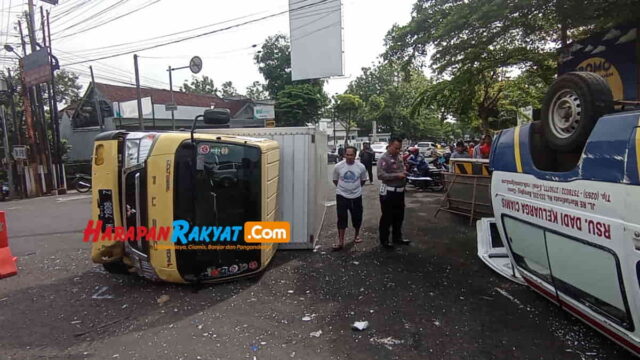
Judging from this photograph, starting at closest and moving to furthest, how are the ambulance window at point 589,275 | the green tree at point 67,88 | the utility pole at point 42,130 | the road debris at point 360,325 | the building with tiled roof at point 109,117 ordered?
1. the ambulance window at point 589,275
2. the road debris at point 360,325
3. the utility pole at point 42,130
4. the building with tiled roof at point 109,117
5. the green tree at point 67,88

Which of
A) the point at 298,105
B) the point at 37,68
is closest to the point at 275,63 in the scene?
the point at 298,105

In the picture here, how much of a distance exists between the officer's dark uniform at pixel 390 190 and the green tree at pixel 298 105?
23.4 m

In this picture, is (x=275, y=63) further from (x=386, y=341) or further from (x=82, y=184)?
(x=386, y=341)

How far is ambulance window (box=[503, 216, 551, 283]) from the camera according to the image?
10.1ft

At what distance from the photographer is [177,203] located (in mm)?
3791

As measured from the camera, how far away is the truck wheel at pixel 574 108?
2.53 m

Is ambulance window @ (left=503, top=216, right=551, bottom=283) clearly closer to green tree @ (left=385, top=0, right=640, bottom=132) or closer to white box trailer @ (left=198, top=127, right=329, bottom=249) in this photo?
white box trailer @ (left=198, top=127, right=329, bottom=249)

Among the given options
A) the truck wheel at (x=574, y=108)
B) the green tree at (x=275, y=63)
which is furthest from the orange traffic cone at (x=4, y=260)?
the green tree at (x=275, y=63)

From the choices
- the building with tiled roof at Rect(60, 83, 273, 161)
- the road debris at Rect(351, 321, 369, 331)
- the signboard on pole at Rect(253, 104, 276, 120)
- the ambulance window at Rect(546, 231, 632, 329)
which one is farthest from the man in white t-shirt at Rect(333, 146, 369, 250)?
the signboard on pole at Rect(253, 104, 276, 120)

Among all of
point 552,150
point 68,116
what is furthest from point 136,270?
point 68,116

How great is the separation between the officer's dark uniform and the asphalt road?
1.59ft

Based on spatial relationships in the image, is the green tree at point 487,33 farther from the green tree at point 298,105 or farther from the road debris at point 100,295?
the green tree at point 298,105

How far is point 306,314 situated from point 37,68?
17666mm

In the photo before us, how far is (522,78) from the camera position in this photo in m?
13.0
